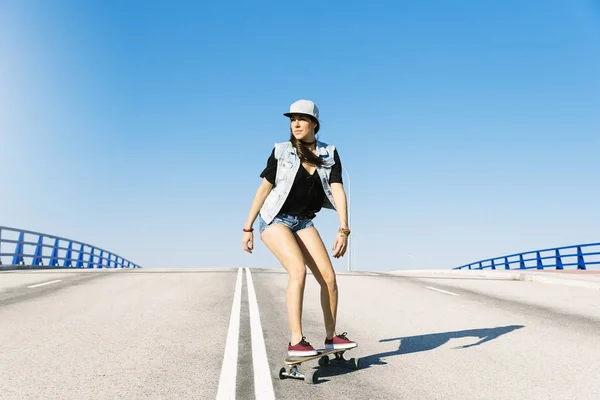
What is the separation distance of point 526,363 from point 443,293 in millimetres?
7181

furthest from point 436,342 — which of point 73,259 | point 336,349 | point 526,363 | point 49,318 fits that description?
point 73,259

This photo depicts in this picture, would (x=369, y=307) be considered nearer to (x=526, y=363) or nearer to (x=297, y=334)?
(x=526, y=363)

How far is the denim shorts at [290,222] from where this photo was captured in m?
4.80

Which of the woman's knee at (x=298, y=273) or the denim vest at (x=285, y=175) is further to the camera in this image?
the denim vest at (x=285, y=175)

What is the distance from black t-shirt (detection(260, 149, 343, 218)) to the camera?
15.7 ft

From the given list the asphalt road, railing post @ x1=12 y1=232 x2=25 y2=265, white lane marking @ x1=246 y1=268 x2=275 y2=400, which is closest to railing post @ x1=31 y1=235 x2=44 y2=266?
railing post @ x1=12 y1=232 x2=25 y2=265

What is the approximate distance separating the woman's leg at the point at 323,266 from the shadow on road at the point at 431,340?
0.69 meters

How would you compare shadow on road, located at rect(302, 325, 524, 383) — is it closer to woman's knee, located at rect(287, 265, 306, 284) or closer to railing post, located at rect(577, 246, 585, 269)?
woman's knee, located at rect(287, 265, 306, 284)

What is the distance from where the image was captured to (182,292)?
1133cm

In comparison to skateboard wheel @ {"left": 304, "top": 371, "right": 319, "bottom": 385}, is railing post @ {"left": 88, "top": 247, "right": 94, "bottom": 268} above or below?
above

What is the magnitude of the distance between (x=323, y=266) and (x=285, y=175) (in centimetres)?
77

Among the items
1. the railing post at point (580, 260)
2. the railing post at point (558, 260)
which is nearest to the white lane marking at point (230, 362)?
the railing post at point (580, 260)

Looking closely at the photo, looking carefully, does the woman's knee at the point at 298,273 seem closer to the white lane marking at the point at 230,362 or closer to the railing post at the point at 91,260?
the white lane marking at the point at 230,362

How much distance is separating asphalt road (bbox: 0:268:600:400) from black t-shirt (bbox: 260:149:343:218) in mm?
1302
